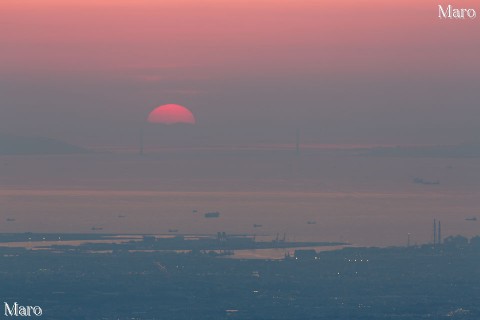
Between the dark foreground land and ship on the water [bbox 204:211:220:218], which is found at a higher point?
ship on the water [bbox 204:211:220:218]

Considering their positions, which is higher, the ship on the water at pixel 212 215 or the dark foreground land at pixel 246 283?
the ship on the water at pixel 212 215

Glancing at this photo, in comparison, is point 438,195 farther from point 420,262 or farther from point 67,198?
point 420,262

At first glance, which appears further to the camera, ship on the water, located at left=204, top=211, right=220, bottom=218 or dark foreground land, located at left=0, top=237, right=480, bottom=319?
ship on the water, located at left=204, top=211, right=220, bottom=218

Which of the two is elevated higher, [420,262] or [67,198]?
[67,198]

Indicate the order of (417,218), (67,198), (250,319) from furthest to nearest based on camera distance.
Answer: (67,198)
(417,218)
(250,319)

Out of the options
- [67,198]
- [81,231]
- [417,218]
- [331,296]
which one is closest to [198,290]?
[331,296]

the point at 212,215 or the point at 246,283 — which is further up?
the point at 212,215

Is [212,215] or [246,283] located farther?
[212,215]

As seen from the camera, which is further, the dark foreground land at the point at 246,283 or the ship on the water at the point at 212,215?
the ship on the water at the point at 212,215
